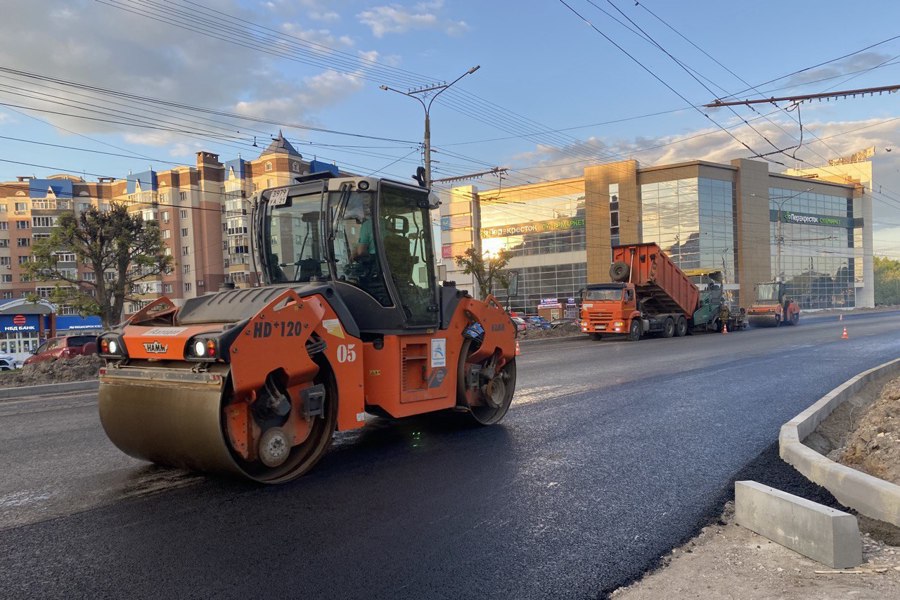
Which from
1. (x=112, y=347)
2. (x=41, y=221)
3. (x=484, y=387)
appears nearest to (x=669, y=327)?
(x=484, y=387)

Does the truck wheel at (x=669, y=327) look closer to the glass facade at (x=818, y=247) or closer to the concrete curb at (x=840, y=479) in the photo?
the concrete curb at (x=840, y=479)

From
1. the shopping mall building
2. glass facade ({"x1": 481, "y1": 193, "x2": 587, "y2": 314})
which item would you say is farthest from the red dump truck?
glass facade ({"x1": 481, "y1": 193, "x2": 587, "y2": 314})

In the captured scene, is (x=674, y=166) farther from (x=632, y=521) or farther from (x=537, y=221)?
(x=632, y=521)

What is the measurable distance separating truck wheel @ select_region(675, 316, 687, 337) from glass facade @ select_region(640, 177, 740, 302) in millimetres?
32121

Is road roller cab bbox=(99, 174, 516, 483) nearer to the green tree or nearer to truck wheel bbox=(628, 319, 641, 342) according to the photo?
truck wheel bbox=(628, 319, 641, 342)

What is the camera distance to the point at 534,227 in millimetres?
68125

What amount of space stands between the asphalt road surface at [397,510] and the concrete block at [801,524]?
16.6 inches

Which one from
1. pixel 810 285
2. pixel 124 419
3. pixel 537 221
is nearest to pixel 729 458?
pixel 124 419

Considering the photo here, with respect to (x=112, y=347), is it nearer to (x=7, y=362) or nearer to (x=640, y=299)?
(x=640, y=299)

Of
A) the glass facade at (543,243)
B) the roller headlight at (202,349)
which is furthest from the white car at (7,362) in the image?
the glass facade at (543,243)

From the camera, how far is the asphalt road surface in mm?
3453

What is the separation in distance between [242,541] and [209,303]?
2.28 metres

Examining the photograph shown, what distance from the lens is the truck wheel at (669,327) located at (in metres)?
Answer: 26.7

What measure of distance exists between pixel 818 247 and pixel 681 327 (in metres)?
53.4
